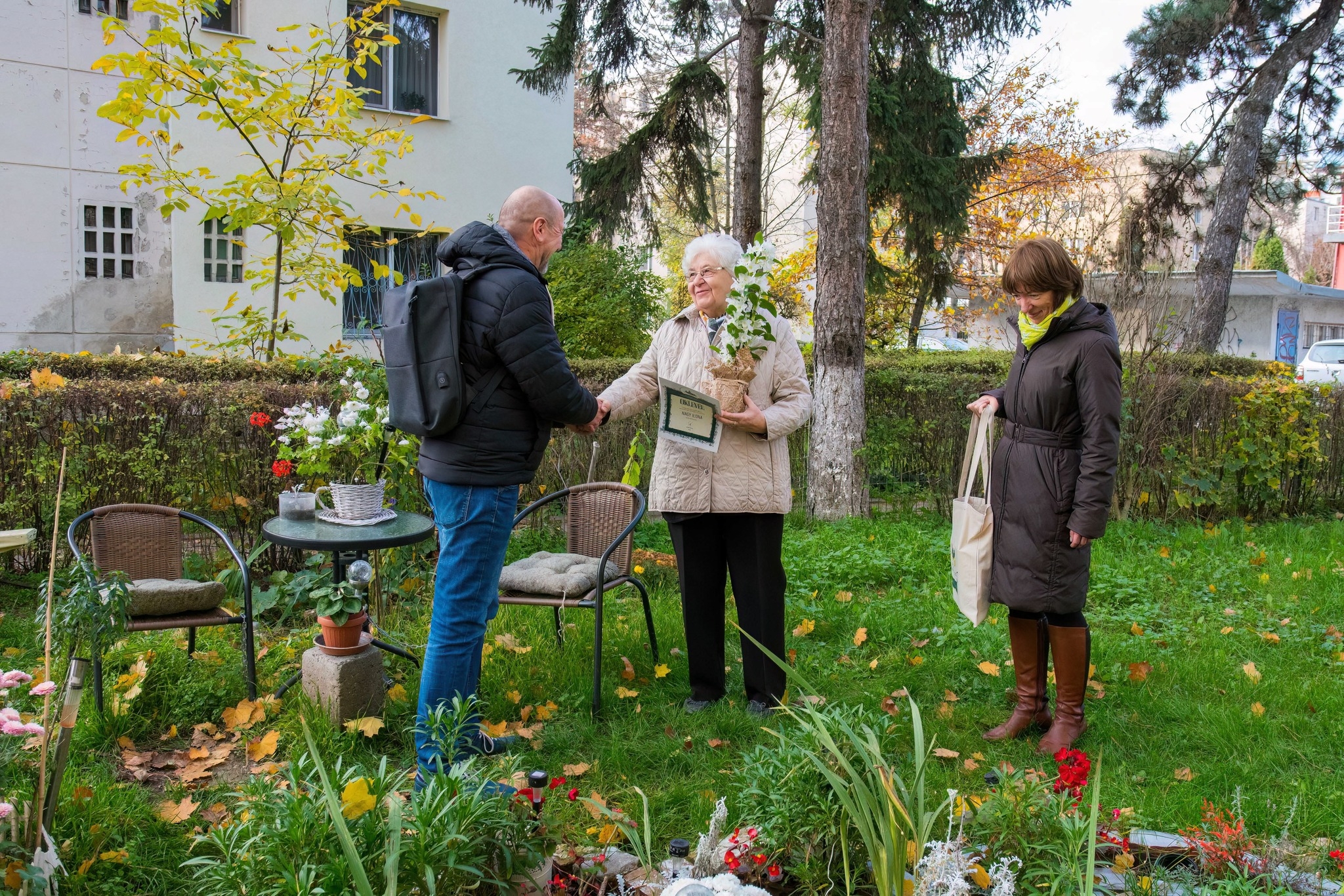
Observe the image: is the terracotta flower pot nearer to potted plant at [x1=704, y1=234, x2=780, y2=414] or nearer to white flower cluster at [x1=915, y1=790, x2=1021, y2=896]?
potted plant at [x1=704, y1=234, x2=780, y2=414]

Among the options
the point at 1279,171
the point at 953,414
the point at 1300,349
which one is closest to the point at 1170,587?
the point at 953,414

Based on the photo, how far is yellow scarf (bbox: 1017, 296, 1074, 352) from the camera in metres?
3.50

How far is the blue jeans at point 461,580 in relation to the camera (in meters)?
3.23

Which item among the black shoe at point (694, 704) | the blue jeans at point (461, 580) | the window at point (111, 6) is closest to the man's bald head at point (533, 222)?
the blue jeans at point (461, 580)

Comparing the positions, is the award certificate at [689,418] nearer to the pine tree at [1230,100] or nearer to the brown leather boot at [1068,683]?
the brown leather boot at [1068,683]

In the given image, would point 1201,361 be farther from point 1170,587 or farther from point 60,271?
point 60,271

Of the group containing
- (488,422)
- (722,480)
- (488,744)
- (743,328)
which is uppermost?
(743,328)

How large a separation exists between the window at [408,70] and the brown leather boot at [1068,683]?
1231 centimetres

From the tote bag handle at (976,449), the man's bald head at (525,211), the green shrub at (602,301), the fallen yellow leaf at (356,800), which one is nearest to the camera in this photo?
the fallen yellow leaf at (356,800)

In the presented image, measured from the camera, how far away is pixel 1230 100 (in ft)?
44.5

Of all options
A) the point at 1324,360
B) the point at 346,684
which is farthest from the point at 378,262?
the point at 1324,360

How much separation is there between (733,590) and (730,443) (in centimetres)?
64

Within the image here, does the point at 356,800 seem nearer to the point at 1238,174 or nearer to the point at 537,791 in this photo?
the point at 537,791

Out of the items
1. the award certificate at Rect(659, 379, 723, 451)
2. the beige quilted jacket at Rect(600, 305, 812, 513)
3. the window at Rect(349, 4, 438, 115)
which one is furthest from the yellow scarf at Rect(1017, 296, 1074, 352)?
the window at Rect(349, 4, 438, 115)
